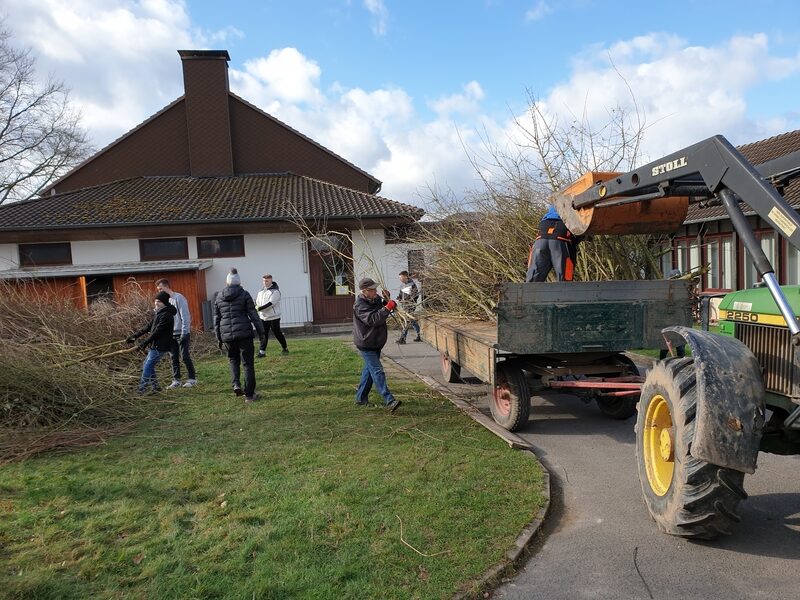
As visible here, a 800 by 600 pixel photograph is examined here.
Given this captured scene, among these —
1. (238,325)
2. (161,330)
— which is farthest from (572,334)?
(161,330)

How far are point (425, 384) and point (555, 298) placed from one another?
3365 millimetres

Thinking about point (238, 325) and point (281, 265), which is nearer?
point (238, 325)

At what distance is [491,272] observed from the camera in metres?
7.77

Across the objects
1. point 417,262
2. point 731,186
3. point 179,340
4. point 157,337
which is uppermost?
point 731,186

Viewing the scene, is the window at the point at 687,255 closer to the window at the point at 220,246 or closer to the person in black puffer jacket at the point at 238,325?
the window at the point at 220,246

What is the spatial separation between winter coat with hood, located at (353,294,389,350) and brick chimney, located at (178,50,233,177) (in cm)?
1671

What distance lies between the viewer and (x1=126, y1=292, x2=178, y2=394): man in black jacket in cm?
809

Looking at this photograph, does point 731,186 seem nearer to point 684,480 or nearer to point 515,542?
point 684,480

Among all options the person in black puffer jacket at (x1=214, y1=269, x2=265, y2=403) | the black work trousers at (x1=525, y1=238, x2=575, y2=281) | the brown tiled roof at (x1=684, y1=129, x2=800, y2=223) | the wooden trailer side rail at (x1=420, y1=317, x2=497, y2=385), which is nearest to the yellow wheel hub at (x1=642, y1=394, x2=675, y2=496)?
the wooden trailer side rail at (x1=420, y1=317, x2=497, y2=385)

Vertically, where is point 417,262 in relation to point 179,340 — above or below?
above

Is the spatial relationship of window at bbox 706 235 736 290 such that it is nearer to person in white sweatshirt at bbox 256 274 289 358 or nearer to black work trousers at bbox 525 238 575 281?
black work trousers at bbox 525 238 575 281

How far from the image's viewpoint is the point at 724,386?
3031 millimetres

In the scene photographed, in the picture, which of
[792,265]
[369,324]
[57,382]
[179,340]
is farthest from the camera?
[792,265]

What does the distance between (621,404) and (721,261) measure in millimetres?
12500
